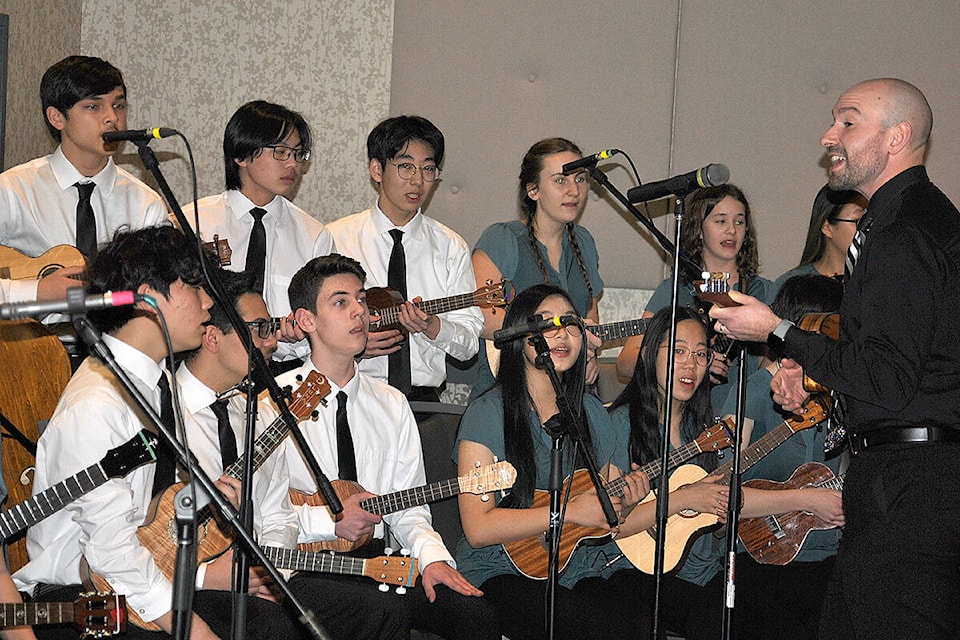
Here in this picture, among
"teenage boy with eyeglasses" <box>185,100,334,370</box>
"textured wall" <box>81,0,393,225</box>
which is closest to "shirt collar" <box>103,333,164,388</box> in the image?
"teenage boy with eyeglasses" <box>185,100,334,370</box>

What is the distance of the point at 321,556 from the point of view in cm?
305

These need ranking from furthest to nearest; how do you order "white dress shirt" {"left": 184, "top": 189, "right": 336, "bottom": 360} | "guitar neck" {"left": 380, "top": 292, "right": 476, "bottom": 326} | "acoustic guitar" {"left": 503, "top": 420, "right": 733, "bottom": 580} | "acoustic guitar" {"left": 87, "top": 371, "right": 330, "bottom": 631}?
"guitar neck" {"left": 380, "top": 292, "right": 476, "bottom": 326} < "white dress shirt" {"left": 184, "top": 189, "right": 336, "bottom": 360} < "acoustic guitar" {"left": 503, "top": 420, "right": 733, "bottom": 580} < "acoustic guitar" {"left": 87, "top": 371, "right": 330, "bottom": 631}

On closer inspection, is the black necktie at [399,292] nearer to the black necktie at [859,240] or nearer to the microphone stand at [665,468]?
the microphone stand at [665,468]

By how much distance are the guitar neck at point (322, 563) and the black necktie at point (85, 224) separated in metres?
1.37

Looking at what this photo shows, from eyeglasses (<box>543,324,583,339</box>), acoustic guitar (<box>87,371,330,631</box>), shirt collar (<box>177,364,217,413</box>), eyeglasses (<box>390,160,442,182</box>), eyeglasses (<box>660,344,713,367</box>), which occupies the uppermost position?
eyeglasses (<box>390,160,442,182</box>)

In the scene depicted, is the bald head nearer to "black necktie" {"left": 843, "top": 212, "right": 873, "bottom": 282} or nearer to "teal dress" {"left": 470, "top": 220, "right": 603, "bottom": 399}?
"black necktie" {"left": 843, "top": 212, "right": 873, "bottom": 282}

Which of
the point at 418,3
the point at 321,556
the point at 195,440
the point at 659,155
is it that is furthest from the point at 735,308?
the point at 418,3

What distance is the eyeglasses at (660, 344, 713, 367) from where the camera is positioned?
364 centimetres

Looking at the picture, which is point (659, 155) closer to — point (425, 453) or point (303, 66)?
point (303, 66)

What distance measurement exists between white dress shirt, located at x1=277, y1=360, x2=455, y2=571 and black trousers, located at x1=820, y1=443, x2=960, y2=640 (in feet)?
4.15

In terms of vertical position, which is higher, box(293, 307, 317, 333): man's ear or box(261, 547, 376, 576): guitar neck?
box(293, 307, 317, 333): man's ear

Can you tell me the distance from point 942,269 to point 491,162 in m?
2.68

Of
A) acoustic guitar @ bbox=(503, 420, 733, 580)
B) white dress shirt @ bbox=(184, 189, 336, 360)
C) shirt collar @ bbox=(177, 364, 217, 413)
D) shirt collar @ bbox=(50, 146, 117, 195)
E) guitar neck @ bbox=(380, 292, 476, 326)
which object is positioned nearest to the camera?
shirt collar @ bbox=(177, 364, 217, 413)

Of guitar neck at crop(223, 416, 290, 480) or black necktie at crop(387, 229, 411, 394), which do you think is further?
black necktie at crop(387, 229, 411, 394)
